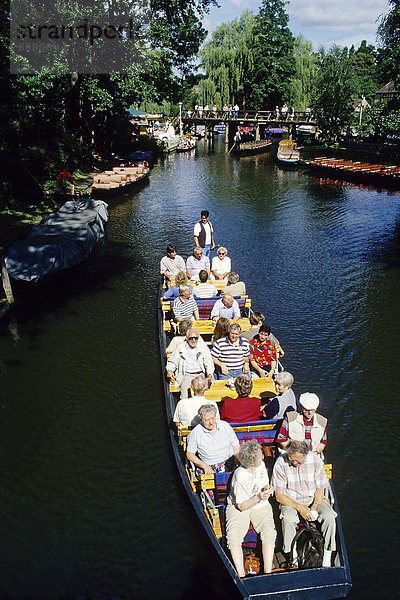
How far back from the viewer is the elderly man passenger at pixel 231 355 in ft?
30.3

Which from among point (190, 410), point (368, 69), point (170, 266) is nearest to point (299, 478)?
point (190, 410)

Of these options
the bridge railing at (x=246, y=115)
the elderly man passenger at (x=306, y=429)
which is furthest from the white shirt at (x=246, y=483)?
the bridge railing at (x=246, y=115)

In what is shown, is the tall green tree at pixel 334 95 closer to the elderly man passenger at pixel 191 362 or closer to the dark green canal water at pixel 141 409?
the dark green canal water at pixel 141 409

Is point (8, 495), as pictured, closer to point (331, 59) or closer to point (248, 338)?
point (248, 338)

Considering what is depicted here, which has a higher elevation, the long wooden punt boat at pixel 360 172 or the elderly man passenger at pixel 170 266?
the long wooden punt boat at pixel 360 172

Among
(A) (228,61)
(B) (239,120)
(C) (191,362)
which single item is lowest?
(C) (191,362)

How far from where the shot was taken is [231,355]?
9281mm

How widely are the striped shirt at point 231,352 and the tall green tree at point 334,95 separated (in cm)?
4908

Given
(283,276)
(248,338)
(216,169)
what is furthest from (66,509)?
(216,169)

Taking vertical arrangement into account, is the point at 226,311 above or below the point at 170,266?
below

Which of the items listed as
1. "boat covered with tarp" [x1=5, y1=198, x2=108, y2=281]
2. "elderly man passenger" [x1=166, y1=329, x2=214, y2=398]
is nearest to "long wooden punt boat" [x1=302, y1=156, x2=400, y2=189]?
"boat covered with tarp" [x1=5, y1=198, x2=108, y2=281]

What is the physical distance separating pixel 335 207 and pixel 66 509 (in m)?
25.0

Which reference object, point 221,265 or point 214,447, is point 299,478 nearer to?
point 214,447

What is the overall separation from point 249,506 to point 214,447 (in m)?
1.07
